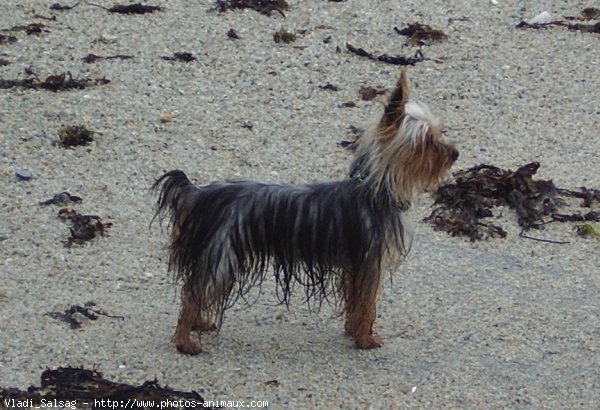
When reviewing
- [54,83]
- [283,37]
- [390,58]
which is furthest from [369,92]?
[54,83]

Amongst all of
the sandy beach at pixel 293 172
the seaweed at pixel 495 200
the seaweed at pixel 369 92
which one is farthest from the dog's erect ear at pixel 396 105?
the seaweed at pixel 369 92

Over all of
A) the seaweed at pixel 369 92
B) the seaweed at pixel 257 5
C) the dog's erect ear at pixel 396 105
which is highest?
the dog's erect ear at pixel 396 105

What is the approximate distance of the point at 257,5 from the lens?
13.7 meters

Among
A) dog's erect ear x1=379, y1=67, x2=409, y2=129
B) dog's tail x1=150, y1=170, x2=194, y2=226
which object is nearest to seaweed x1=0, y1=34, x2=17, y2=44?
dog's tail x1=150, y1=170, x2=194, y2=226

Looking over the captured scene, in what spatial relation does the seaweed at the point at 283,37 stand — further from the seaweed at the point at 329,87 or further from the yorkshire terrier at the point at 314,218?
the yorkshire terrier at the point at 314,218

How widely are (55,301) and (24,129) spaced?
3313mm

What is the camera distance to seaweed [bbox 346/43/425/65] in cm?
1262

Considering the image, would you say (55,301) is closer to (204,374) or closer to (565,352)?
(204,374)

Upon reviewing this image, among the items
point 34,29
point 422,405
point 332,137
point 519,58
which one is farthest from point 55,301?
point 519,58

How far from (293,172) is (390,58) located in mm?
2862

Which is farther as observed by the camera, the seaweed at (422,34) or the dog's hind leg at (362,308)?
the seaweed at (422,34)

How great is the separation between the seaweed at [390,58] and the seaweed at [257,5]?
1.15 m

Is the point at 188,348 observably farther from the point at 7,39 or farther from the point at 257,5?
the point at 257,5

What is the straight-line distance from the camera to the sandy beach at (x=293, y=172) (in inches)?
280
